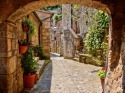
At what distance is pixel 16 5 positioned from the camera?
255 cm

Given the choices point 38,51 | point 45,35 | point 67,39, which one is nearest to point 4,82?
point 38,51

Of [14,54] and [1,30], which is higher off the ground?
[1,30]

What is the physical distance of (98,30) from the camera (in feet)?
23.6

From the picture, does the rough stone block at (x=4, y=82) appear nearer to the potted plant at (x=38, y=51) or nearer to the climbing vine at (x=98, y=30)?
the climbing vine at (x=98, y=30)

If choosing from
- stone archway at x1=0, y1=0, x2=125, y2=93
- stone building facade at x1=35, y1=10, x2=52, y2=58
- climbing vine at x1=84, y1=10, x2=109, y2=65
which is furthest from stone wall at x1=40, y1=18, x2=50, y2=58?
stone archway at x1=0, y1=0, x2=125, y2=93

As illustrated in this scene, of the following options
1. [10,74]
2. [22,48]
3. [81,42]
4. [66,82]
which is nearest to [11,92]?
[10,74]

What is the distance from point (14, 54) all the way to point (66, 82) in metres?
2.01

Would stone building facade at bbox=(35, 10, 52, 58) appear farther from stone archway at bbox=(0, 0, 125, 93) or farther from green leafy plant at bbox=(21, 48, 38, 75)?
stone archway at bbox=(0, 0, 125, 93)

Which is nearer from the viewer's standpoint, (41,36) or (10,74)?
(10,74)

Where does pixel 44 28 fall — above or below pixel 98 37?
above

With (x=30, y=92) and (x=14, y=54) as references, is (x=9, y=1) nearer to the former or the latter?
(x=14, y=54)

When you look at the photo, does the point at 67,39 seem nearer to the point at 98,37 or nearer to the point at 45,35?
the point at 45,35

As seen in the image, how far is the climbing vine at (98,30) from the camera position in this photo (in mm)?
6844

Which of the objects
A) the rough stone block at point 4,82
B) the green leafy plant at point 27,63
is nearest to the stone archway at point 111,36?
the rough stone block at point 4,82
